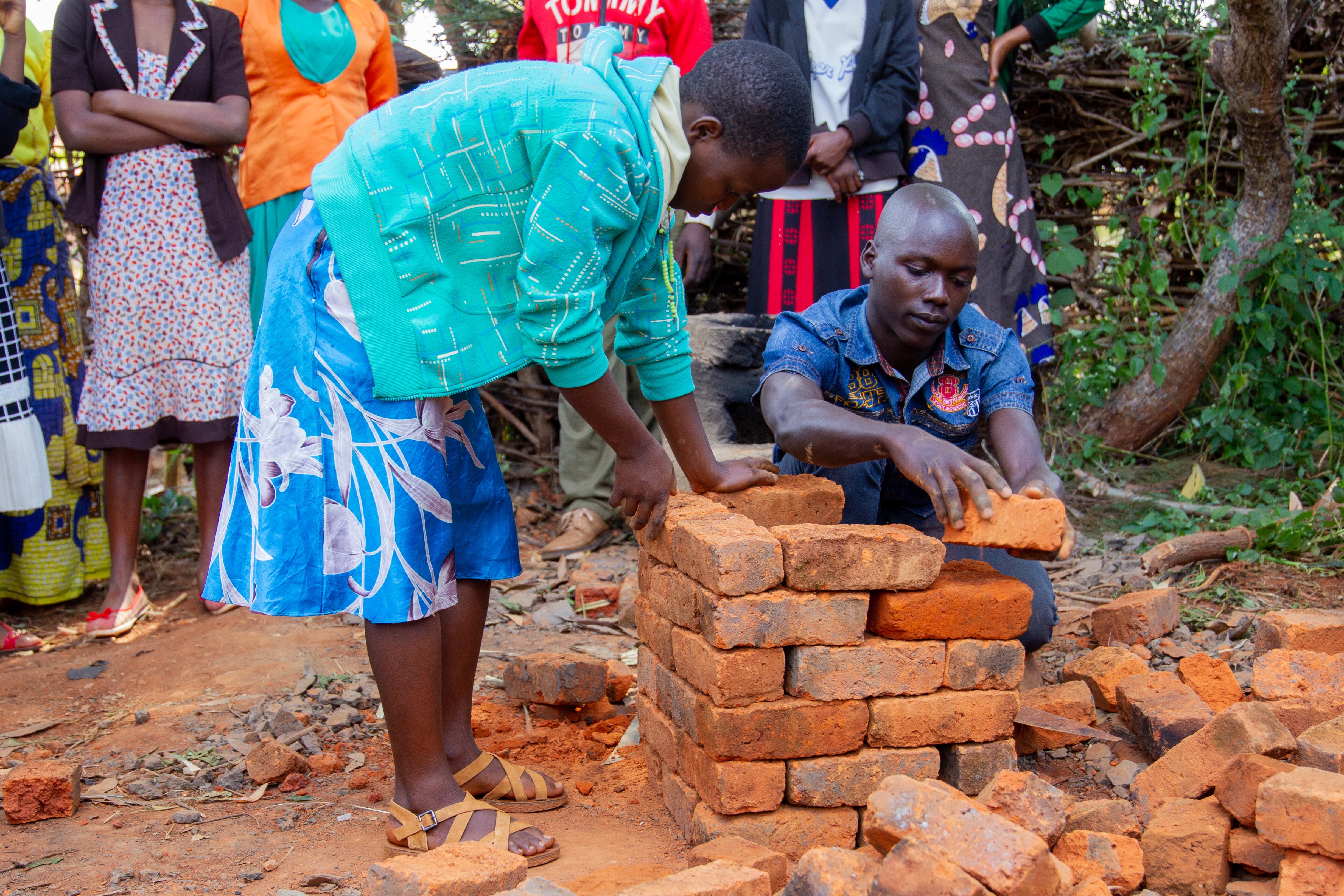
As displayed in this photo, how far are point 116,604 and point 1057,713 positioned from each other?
3.33 m

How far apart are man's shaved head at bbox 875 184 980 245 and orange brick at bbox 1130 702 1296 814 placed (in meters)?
1.33

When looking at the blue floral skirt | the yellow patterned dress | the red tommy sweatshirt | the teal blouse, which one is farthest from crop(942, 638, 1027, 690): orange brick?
the yellow patterned dress

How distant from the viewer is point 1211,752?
92.1 inches

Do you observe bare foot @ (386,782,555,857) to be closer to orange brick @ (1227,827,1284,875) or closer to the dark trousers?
the dark trousers

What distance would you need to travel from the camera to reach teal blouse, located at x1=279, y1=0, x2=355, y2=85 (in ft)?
13.8

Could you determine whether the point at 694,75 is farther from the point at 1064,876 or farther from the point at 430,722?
the point at 1064,876

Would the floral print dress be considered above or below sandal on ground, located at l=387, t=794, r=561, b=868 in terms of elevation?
above

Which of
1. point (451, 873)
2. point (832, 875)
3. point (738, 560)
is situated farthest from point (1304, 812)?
point (451, 873)

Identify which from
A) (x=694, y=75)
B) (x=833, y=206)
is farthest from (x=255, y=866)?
(x=833, y=206)

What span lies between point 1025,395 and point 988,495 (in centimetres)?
87

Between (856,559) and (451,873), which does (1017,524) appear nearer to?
(856,559)

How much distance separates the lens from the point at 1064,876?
185 centimetres

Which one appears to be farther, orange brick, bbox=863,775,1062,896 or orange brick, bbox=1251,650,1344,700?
orange brick, bbox=1251,650,1344,700

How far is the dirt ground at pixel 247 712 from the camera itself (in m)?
2.30
